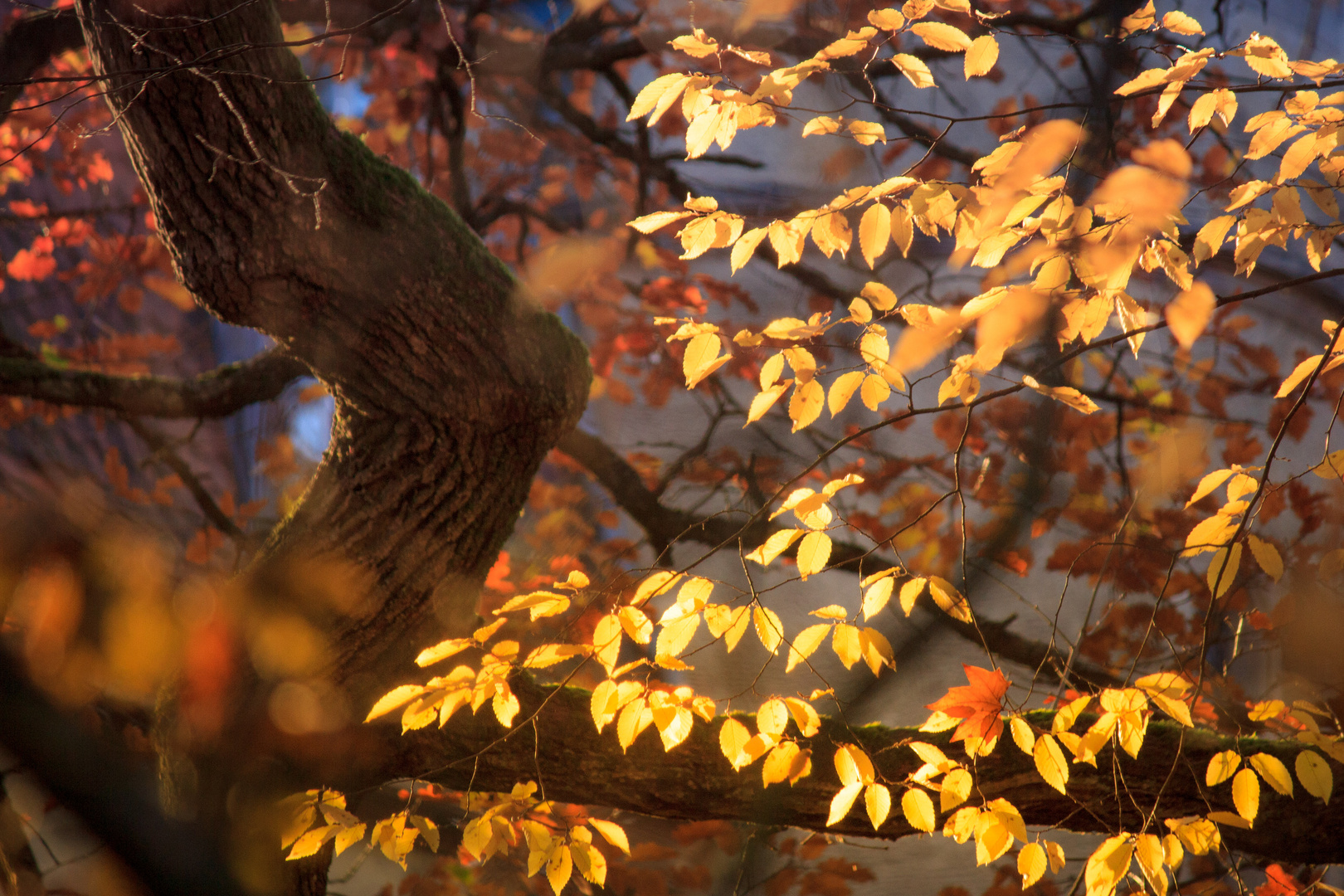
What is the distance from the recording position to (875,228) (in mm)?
1335

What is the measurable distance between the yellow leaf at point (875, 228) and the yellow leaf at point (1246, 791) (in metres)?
1.12

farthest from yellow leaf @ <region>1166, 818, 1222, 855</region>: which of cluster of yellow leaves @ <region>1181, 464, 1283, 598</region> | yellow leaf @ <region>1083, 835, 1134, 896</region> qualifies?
cluster of yellow leaves @ <region>1181, 464, 1283, 598</region>

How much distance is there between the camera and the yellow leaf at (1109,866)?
1365mm

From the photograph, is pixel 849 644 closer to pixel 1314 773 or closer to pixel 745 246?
pixel 745 246

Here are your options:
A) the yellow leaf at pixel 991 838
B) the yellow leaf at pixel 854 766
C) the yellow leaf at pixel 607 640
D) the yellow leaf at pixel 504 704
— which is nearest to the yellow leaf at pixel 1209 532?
the yellow leaf at pixel 991 838

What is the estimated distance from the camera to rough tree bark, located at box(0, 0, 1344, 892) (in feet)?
5.03

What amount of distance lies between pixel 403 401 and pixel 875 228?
1.12m

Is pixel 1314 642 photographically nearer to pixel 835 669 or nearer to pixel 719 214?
pixel 835 669

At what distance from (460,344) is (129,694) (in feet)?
6.02

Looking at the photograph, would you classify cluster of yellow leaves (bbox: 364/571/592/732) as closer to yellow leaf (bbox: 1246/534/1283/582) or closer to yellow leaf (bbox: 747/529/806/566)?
yellow leaf (bbox: 747/529/806/566)

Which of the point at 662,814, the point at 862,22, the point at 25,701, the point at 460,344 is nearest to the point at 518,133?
the point at 862,22

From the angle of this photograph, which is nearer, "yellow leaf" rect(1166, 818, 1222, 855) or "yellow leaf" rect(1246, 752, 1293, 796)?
"yellow leaf" rect(1246, 752, 1293, 796)

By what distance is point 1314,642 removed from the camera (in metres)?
3.69

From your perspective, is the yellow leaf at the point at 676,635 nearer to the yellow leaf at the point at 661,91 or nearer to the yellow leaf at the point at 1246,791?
the yellow leaf at the point at 661,91
